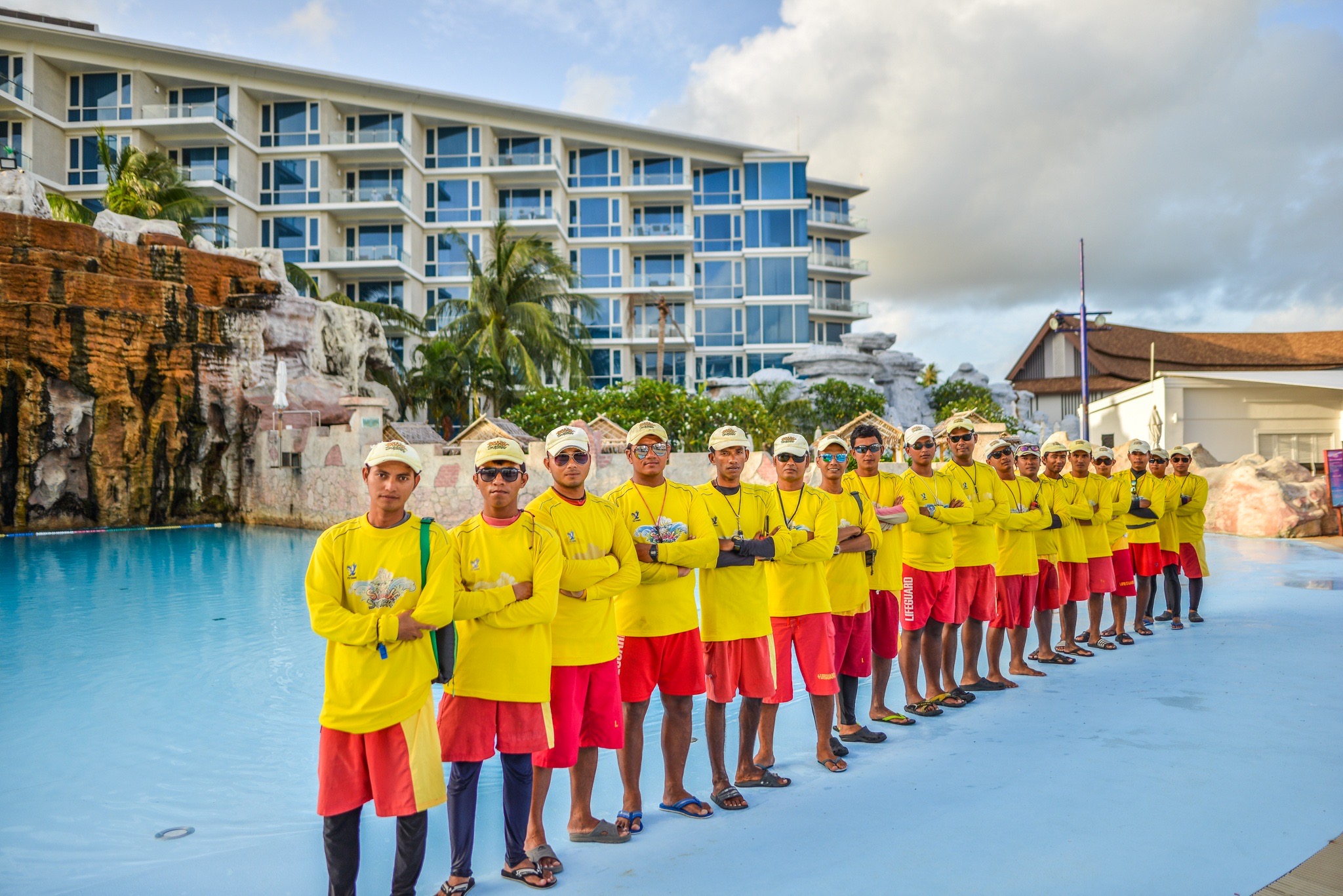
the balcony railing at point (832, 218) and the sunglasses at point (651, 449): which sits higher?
the balcony railing at point (832, 218)

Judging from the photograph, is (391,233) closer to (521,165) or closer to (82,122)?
(521,165)

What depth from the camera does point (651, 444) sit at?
390 centimetres

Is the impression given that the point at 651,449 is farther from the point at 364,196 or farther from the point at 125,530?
the point at 364,196

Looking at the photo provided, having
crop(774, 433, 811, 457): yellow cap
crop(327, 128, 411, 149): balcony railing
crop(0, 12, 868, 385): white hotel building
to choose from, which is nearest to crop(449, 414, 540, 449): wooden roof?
crop(774, 433, 811, 457): yellow cap

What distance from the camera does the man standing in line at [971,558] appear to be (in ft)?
18.5

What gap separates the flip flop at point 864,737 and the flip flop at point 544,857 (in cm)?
205

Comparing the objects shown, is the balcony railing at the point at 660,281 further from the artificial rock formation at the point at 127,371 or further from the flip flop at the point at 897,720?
the flip flop at the point at 897,720

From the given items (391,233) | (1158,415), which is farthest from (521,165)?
(1158,415)

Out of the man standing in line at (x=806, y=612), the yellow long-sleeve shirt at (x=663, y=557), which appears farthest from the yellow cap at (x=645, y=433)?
the man standing in line at (x=806, y=612)

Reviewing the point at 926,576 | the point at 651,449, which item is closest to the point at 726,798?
the point at 651,449

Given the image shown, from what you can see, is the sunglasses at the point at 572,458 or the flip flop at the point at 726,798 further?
the flip flop at the point at 726,798

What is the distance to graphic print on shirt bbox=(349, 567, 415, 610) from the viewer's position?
294 cm

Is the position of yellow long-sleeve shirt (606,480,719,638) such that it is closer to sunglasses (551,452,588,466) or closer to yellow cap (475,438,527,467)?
sunglasses (551,452,588,466)

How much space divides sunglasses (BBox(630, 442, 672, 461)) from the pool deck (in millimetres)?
1639
